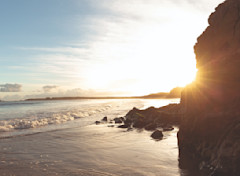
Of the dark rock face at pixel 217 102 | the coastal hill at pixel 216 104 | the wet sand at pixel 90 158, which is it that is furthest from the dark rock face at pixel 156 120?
the coastal hill at pixel 216 104

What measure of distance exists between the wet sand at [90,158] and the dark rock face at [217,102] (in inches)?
54.5

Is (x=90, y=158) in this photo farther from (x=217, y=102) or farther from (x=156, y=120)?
(x=156, y=120)

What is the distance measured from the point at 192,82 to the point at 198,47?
7.21ft

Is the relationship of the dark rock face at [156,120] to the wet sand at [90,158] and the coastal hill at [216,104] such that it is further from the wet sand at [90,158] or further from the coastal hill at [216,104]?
the coastal hill at [216,104]

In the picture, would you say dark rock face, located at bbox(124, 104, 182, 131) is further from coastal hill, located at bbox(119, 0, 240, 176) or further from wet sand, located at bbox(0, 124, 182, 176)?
coastal hill, located at bbox(119, 0, 240, 176)

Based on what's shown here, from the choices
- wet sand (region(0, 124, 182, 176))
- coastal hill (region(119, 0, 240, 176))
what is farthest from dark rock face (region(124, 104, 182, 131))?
coastal hill (region(119, 0, 240, 176))

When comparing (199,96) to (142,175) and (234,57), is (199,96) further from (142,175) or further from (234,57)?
(142,175)

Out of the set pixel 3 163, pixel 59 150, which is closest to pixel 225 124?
pixel 59 150

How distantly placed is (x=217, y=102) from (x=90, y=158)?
731cm

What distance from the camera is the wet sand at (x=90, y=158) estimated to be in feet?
29.0

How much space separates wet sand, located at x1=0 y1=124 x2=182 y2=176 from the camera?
8844mm

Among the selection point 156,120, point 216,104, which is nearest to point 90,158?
point 216,104

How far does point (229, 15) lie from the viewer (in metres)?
9.70

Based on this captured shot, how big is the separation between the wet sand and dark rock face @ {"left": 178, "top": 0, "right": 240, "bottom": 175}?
138 cm
